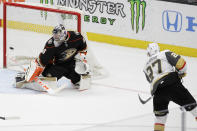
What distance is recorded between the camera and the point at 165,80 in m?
6.59

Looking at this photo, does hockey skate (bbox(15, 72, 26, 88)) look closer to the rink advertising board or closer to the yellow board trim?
the yellow board trim

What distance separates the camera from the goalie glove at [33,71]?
8672 millimetres

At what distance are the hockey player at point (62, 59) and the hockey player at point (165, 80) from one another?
203 centimetres

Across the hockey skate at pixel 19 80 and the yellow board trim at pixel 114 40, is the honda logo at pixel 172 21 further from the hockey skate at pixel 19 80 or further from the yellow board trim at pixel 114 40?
the hockey skate at pixel 19 80

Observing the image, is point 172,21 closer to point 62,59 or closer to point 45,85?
point 62,59

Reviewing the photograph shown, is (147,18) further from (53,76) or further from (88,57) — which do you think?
(53,76)

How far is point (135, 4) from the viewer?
1123 centimetres

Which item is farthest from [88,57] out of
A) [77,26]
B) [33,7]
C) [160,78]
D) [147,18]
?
[160,78]

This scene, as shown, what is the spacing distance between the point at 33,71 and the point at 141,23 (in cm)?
310

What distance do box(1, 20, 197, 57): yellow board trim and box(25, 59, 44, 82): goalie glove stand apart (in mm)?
1089

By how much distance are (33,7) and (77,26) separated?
0.85 metres

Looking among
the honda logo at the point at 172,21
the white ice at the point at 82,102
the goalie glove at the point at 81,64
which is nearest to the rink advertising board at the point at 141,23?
the honda logo at the point at 172,21

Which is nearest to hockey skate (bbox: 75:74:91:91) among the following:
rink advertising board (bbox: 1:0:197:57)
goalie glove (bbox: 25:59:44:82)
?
goalie glove (bbox: 25:59:44:82)

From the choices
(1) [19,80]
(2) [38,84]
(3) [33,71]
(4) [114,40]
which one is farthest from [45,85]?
(4) [114,40]
